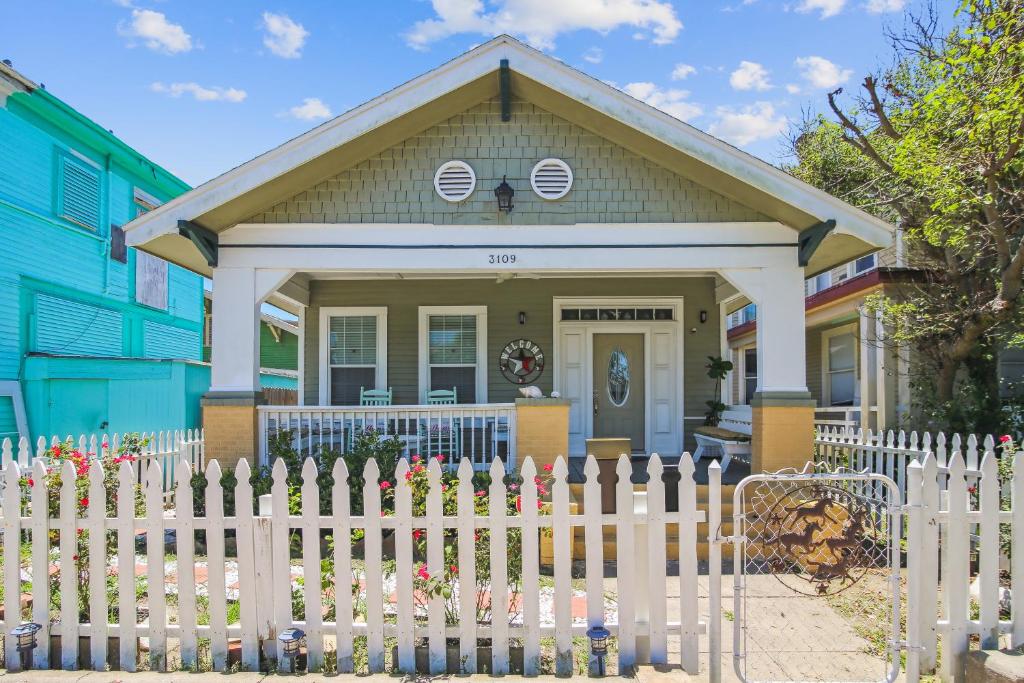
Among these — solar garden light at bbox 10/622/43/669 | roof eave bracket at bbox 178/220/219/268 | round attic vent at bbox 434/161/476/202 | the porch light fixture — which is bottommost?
Result: solar garden light at bbox 10/622/43/669

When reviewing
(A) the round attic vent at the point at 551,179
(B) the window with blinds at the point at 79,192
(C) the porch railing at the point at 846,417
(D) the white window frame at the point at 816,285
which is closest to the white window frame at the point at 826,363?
(C) the porch railing at the point at 846,417

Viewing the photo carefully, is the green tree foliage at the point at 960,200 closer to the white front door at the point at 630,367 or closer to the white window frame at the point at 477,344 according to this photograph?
the white front door at the point at 630,367

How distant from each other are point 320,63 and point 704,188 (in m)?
6.60

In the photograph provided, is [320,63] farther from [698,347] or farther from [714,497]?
[714,497]

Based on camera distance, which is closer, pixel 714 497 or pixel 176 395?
pixel 714 497

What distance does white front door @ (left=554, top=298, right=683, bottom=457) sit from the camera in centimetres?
1095

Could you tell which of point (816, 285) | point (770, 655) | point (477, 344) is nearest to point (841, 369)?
point (816, 285)

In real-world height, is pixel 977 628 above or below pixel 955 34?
below

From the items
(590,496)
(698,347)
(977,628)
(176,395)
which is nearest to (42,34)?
(176,395)

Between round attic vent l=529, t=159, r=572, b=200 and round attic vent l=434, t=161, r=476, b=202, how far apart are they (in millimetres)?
739

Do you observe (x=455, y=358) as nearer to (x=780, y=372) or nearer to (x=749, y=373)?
(x=780, y=372)

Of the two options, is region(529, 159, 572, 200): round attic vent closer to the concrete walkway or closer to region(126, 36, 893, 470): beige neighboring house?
region(126, 36, 893, 470): beige neighboring house

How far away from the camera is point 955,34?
9.20 meters

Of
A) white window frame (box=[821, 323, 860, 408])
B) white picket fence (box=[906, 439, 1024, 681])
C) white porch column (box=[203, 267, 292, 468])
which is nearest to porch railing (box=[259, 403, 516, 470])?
white porch column (box=[203, 267, 292, 468])
